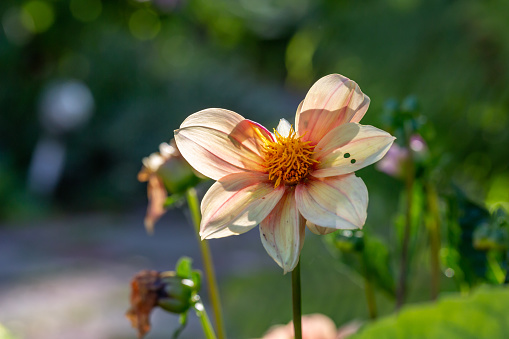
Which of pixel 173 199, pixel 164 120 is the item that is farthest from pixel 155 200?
pixel 164 120

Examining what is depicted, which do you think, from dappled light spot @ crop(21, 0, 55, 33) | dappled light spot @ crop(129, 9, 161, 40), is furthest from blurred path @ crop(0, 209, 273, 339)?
dappled light spot @ crop(129, 9, 161, 40)

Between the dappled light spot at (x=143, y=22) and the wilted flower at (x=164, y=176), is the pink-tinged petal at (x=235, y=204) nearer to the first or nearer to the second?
the wilted flower at (x=164, y=176)

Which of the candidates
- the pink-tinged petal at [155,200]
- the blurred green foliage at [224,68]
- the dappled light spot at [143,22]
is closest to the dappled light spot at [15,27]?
A: the blurred green foliage at [224,68]

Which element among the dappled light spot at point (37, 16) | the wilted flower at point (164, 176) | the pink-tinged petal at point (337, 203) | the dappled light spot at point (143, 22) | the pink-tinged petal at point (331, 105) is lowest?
the pink-tinged petal at point (337, 203)

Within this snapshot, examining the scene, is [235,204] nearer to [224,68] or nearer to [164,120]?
[164,120]

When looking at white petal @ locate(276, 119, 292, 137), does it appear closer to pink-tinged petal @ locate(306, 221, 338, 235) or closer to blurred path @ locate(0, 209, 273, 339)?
pink-tinged petal @ locate(306, 221, 338, 235)

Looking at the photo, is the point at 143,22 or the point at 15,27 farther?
the point at 143,22
